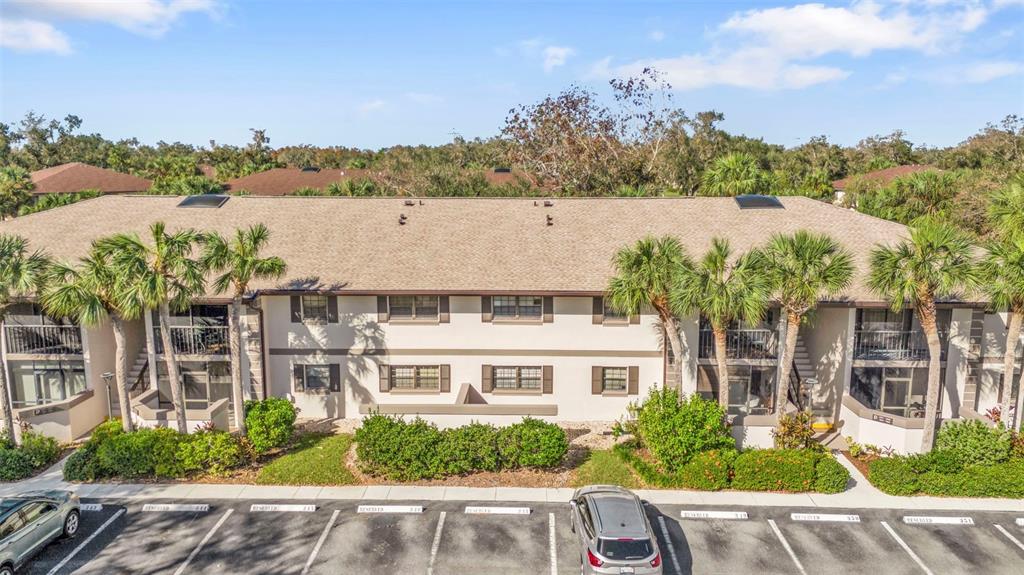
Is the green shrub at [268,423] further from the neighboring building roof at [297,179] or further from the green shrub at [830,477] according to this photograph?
the neighboring building roof at [297,179]

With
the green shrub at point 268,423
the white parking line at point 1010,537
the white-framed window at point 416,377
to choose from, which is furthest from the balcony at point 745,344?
the green shrub at point 268,423

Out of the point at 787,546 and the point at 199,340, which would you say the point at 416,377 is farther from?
the point at 787,546

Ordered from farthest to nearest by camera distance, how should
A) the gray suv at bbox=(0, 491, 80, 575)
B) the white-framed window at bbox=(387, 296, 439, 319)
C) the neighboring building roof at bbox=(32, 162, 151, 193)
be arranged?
1. the neighboring building roof at bbox=(32, 162, 151, 193)
2. the white-framed window at bbox=(387, 296, 439, 319)
3. the gray suv at bbox=(0, 491, 80, 575)

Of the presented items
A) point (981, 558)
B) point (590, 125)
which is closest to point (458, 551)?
point (981, 558)

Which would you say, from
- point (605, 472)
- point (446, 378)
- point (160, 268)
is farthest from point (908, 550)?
point (160, 268)

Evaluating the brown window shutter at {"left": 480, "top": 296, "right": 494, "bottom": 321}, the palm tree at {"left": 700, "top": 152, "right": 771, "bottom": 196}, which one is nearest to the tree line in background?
the palm tree at {"left": 700, "top": 152, "right": 771, "bottom": 196}

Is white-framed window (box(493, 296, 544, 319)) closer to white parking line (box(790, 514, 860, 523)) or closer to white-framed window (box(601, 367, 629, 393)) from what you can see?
white-framed window (box(601, 367, 629, 393))

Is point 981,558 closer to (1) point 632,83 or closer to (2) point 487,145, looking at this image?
(1) point 632,83
